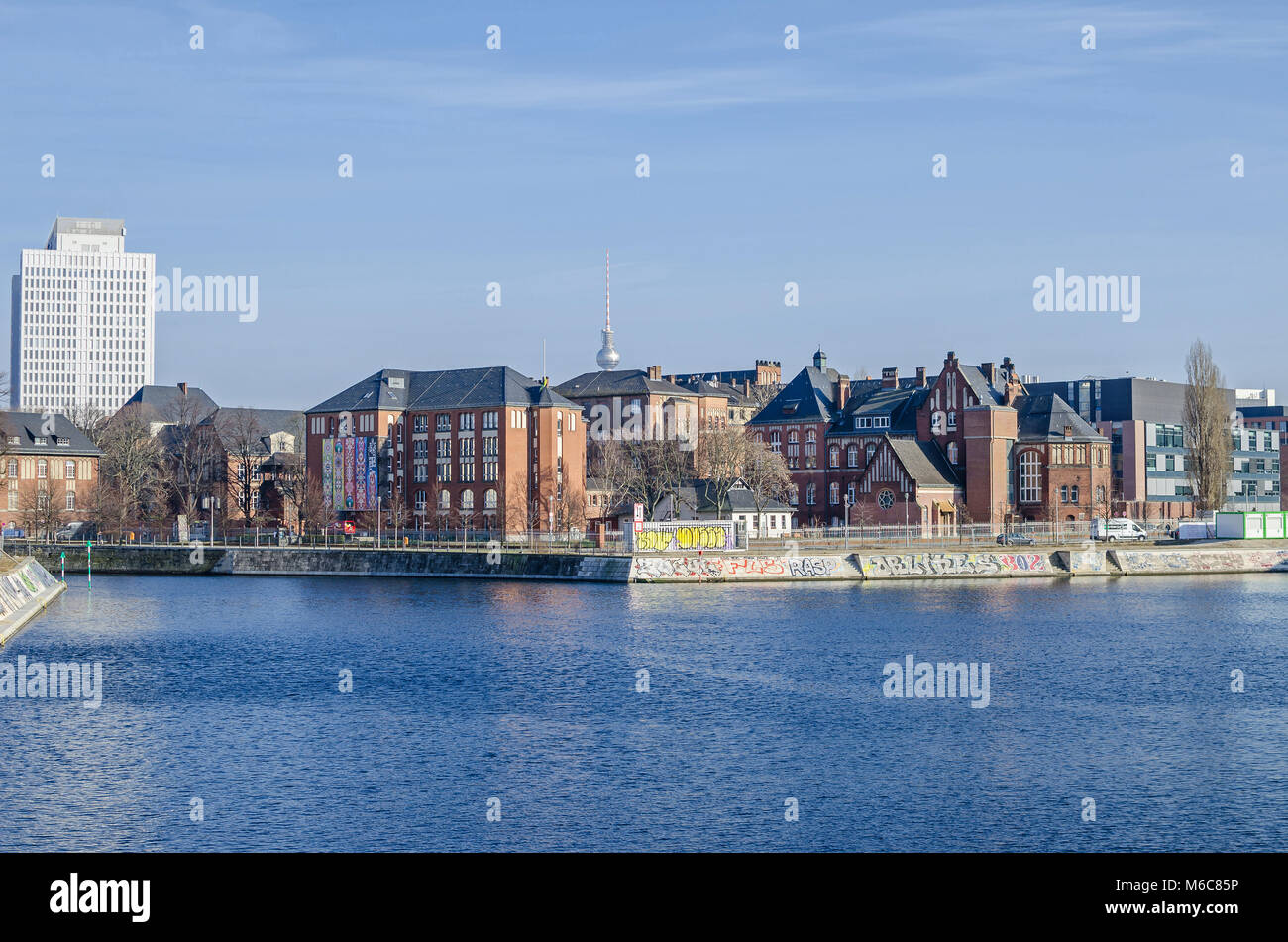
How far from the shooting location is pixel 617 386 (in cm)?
15562

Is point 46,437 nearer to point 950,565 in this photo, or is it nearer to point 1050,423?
point 950,565

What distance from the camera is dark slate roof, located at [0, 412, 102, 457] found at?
409 ft

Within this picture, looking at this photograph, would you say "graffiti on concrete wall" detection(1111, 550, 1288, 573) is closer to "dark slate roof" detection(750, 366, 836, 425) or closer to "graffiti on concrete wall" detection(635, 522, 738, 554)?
"graffiti on concrete wall" detection(635, 522, 738, 554)

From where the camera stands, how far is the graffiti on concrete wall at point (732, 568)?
273 ft

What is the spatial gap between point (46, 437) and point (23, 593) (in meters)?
64.9

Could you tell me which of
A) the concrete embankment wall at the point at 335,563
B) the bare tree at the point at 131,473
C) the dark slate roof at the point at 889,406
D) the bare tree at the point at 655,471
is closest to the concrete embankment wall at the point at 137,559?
the concrete embankment wall at the point at 335,563

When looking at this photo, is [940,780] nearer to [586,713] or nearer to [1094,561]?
[586,713]

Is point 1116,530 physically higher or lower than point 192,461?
lower

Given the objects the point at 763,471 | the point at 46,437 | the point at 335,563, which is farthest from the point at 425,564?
the point at 46,437

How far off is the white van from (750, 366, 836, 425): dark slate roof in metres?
33.4
